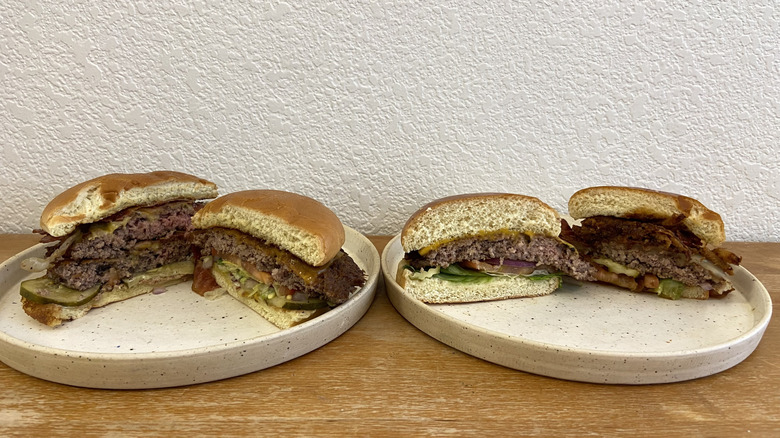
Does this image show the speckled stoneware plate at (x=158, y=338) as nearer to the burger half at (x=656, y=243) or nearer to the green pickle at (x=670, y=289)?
the burger half at (x=656, y=243)

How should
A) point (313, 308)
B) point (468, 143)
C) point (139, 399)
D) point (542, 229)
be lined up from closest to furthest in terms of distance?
1. point (139, 399)
2. point (313, 308)
3. point (542, 229)
4. point (468, 143)

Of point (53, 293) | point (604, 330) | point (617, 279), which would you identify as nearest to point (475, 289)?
point (604, 330)

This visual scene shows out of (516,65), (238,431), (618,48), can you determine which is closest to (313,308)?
(238,431)

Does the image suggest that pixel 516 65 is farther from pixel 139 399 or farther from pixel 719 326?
pixel 139 399

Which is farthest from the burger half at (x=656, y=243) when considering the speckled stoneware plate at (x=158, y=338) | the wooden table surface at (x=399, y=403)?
the speckled stoneware plate at (x=158, y=338)

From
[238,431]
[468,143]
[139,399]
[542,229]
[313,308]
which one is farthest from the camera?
[468,143]

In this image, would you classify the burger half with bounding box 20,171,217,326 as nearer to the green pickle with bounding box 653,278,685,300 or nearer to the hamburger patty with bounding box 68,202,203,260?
the hamburger patty with bounding box 68,202,203,260

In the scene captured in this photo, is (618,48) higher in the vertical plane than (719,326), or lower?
higher

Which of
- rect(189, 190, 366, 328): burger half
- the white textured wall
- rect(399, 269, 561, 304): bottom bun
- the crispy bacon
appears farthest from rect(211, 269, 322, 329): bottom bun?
the crispy bacon
